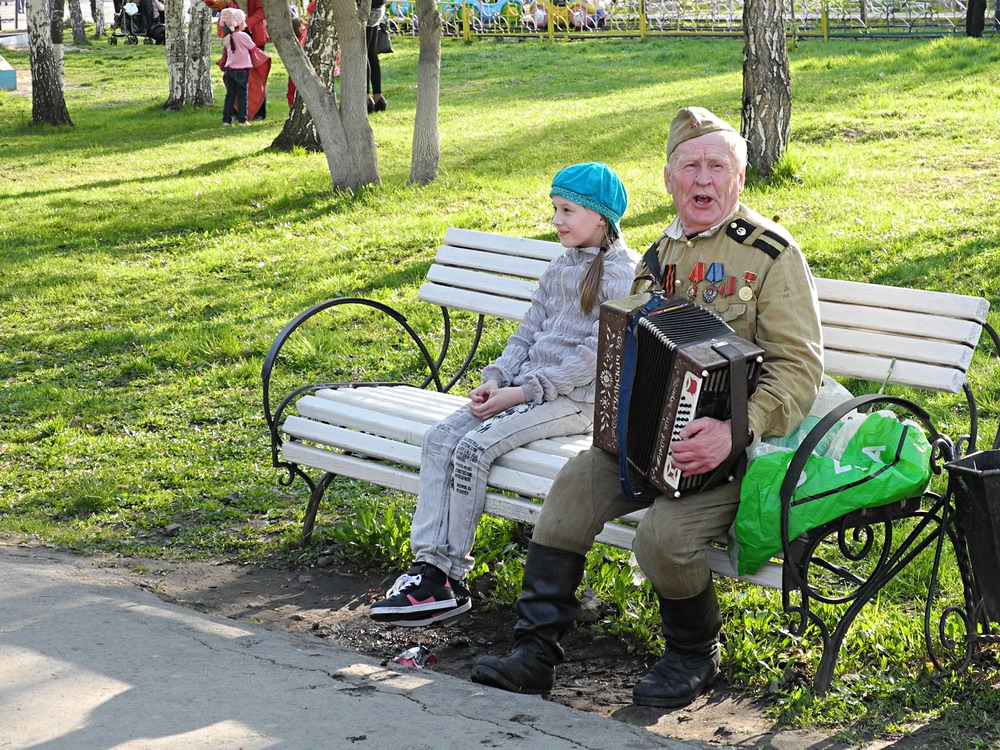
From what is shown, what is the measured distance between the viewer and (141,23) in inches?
1208

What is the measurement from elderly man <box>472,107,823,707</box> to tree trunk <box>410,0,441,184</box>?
7.32 m

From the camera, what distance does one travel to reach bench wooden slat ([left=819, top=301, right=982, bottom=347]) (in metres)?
4.21

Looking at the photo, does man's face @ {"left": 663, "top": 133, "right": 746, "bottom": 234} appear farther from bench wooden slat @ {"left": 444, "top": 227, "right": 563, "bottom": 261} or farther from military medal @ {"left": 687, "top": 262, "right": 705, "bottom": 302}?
bench wooden slat @ {"left": 444, "top": 227, "right": 563, "bottom": 261}

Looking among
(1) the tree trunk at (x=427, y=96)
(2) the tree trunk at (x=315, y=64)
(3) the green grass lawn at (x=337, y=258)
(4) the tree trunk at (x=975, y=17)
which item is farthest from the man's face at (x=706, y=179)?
(4) the tree trunk at (x=975, y=17)

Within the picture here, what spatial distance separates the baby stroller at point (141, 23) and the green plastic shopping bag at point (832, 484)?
1147 inches

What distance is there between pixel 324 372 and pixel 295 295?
1.68 metres

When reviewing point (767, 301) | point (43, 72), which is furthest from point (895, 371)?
point (43, 72)

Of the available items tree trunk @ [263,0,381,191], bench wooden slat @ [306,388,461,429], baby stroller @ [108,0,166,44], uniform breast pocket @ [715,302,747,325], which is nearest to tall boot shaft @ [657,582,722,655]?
uniform breast pocket @ [715,302,747,325]

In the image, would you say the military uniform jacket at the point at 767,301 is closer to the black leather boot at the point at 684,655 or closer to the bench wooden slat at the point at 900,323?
the black leather boot at the point at 684,655

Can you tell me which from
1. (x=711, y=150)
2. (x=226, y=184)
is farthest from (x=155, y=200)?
(x=711, y=150)

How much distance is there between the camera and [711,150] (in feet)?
12.4

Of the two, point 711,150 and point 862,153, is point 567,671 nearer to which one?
point 711,150

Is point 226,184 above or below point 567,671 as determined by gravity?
above

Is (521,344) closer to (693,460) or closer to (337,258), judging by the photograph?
(693,460)
